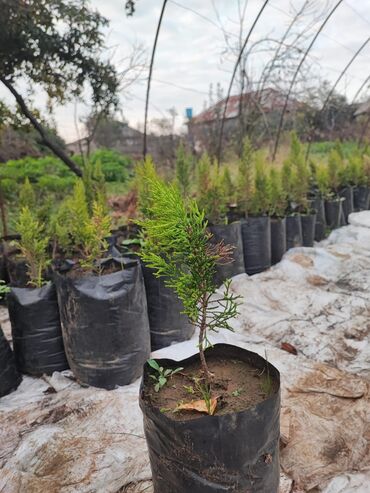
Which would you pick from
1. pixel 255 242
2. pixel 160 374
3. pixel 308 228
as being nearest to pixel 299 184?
pixel 308 228

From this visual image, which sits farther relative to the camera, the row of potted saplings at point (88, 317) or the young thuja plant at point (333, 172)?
the young thuja plant at point (333, 172)

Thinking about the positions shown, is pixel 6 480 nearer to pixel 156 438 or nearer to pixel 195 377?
pixel 156 438

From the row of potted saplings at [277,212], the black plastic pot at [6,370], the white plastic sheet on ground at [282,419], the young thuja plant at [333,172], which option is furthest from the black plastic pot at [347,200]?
the black plastic pot at [6,370]

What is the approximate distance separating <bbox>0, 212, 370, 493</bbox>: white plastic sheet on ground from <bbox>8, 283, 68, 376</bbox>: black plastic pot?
3.8 inches

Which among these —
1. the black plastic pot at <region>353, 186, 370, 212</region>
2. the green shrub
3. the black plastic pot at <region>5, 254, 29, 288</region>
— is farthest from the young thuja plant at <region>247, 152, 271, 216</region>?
the black plastic pot at <region>353, 186, 370, 212</region>

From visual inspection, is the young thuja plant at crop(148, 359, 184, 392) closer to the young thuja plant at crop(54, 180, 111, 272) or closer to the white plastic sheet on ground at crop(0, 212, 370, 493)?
the white plastic sheet on ground at crop(0, 212, 370, 493)

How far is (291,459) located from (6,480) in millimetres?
1096

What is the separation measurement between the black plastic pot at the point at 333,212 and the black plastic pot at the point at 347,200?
0.34 m

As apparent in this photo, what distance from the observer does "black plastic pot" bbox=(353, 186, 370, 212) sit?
5852 millimetres

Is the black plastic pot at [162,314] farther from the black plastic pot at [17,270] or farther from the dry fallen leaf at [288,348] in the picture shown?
the black plastic pot at [17,270]

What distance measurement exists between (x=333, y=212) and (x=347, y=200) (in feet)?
1.81

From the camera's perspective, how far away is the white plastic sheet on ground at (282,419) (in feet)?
4.81

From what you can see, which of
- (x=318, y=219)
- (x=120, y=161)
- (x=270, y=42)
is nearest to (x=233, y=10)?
(x=270, y=42)

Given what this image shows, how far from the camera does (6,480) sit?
4.88 feet
